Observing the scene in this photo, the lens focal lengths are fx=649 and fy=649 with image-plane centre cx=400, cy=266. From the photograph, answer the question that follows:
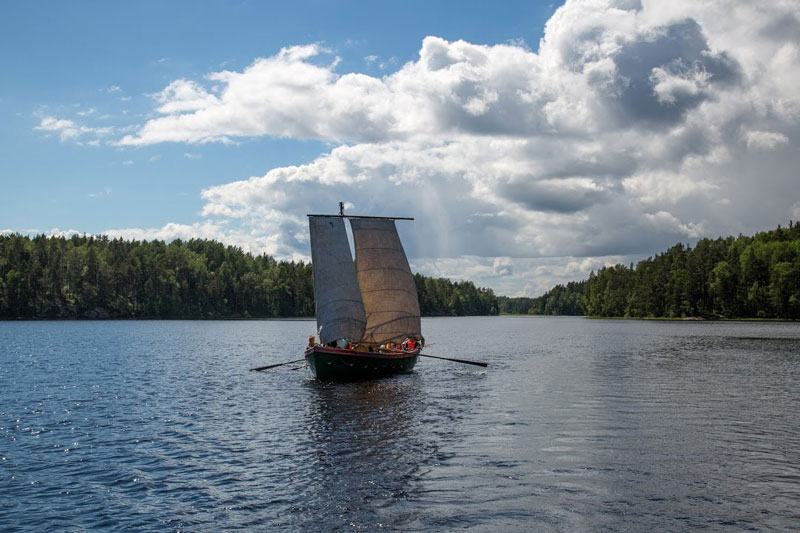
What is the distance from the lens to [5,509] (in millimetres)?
19312

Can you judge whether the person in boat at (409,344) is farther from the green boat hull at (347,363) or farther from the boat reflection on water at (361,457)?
the boat reflection on water at (361,457)

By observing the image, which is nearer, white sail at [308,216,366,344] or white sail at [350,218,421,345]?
white sail at [308,216,366,344]

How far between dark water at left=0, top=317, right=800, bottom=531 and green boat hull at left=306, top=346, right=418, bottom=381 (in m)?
1.88

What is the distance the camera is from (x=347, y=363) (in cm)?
5128

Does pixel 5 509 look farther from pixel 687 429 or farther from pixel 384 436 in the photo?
pixel 687 429

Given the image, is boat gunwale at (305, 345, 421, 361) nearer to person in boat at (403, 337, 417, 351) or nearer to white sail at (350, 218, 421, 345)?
person in boat at (403, 337, 417, 351)

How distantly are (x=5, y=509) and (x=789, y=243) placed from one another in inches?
8588

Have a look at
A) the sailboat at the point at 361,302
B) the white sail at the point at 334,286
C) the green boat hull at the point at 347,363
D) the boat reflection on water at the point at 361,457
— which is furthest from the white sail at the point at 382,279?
the boat reflection on water at the point at 361,457

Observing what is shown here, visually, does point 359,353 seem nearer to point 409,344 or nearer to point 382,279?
point 409,344

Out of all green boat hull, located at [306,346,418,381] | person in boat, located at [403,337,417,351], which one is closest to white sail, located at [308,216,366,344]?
green boat hull, located at [306,346,418,381]

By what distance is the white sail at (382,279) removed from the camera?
5872cm

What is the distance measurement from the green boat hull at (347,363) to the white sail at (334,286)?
255 centimetres

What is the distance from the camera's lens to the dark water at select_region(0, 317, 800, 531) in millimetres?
18844

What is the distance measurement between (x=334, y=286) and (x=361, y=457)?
2912cm
